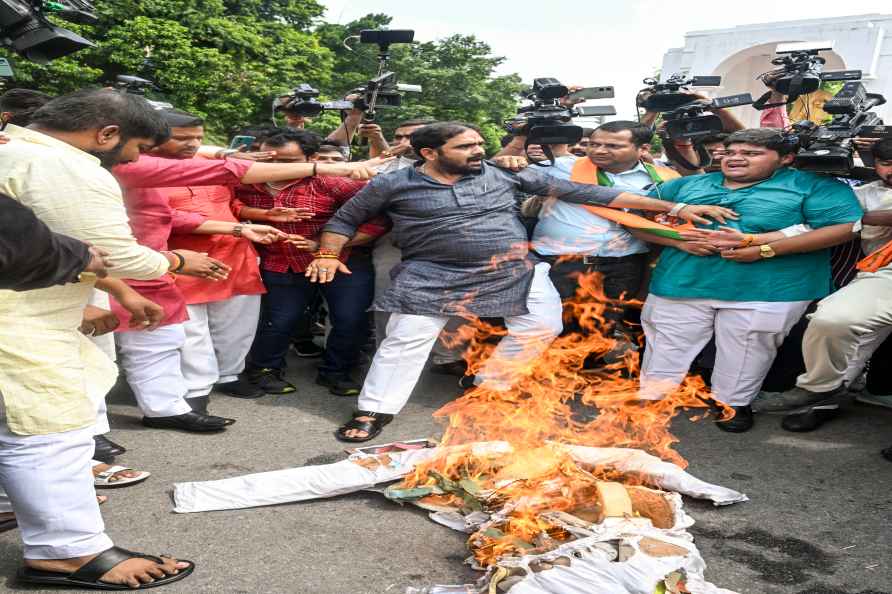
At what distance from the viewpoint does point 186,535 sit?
11.6 ft

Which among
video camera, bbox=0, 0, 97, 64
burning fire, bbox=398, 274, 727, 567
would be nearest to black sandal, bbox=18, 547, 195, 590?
burning fire, bbox=398, 274, 727, 567

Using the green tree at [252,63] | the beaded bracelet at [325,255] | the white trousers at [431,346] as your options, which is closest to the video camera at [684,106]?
the white trousers at [431,346]

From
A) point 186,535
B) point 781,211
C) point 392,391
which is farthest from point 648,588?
point 781,211

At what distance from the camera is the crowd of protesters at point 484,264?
4.89m

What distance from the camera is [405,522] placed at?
12.2 ft

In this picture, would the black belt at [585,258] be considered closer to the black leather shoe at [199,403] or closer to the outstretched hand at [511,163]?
the outstretched hand at [511,163]

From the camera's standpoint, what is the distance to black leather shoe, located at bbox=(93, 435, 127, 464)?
4.44m

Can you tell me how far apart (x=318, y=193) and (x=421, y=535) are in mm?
2989

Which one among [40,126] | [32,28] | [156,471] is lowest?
[156,471]

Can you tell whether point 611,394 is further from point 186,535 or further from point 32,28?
point 32,28

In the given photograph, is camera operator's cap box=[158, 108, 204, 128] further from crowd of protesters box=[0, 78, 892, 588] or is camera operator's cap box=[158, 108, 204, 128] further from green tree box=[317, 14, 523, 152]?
green tree box=[317, 14, 523, 152]

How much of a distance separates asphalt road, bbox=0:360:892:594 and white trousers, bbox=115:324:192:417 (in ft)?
0.60

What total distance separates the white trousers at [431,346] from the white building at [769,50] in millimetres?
22875

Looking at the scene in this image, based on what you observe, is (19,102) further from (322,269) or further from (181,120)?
(322,269)
